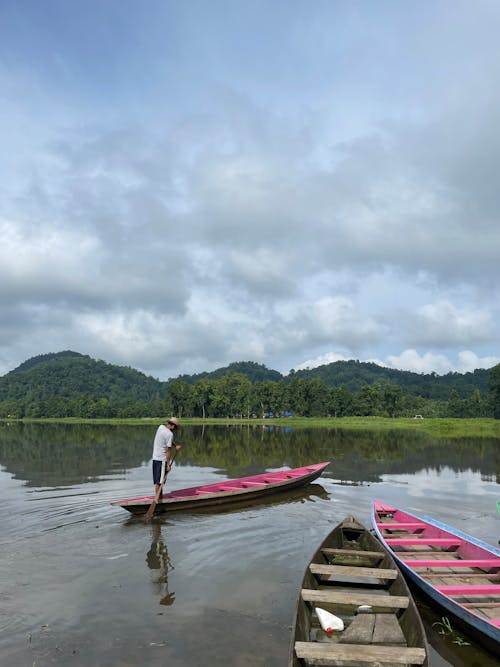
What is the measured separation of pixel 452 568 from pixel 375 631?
3.60 meters

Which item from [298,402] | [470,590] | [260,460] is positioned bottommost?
[260,460]

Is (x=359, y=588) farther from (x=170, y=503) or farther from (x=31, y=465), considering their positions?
(x=31, y=465)

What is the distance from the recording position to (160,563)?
10.0m

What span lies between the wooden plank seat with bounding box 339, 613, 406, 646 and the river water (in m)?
0.75

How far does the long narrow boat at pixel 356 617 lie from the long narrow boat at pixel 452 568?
0.55 m

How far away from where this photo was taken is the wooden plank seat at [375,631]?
621 centimetres

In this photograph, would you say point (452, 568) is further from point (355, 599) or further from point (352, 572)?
point (355, 599)

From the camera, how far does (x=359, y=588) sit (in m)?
8.73

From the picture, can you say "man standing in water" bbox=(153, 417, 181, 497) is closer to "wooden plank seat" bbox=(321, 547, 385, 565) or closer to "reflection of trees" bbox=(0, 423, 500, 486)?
"wooden plank seat" bbox=(321, 547, 385, 565)

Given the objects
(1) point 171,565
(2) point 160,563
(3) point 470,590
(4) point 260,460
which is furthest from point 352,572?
(4) point 260,460

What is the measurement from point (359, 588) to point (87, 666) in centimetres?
507

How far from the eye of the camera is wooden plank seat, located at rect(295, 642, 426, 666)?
17.3 ft

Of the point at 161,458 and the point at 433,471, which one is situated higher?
the point at 161,458

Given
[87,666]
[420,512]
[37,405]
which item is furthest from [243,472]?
[37,405]
